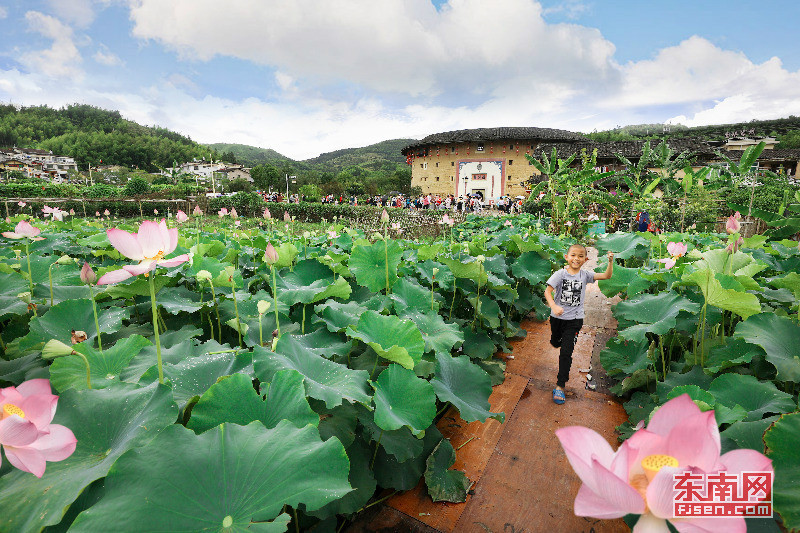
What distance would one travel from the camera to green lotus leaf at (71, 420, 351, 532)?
639mm

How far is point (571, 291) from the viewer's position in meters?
2.38

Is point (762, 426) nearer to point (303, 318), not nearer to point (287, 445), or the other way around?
point (287, 445)

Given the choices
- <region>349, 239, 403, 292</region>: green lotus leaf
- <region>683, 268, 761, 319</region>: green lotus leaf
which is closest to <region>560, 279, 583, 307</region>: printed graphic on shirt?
<region>683, 268, 761, 319</region>: green lotus leaf

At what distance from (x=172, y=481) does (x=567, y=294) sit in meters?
2.23

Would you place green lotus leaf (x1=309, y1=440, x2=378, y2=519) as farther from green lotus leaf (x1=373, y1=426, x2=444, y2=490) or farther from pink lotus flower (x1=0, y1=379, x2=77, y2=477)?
pink lotus flower (x1=0, y1=379, x2=77, y2=477)

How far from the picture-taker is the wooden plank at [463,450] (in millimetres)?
1348

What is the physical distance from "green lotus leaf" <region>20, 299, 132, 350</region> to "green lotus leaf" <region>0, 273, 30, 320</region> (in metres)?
0.11

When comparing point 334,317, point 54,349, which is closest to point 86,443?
point 54,349

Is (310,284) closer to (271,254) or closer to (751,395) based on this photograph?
(271,254)

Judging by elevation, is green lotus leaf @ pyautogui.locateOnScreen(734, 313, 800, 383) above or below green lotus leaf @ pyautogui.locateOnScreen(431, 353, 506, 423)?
above

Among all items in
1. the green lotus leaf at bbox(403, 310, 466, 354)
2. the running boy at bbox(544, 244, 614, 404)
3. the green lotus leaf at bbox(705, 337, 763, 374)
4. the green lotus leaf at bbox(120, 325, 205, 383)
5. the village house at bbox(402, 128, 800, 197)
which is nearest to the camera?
the green lotus leaf at bbox(120, 325, 205, 383)

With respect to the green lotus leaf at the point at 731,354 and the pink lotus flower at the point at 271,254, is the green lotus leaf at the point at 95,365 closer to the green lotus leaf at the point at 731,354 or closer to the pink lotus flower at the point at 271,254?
the pink lotus flower at the point at 271,254

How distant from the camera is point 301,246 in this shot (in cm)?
273

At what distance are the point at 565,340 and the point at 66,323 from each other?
94.3 inches
